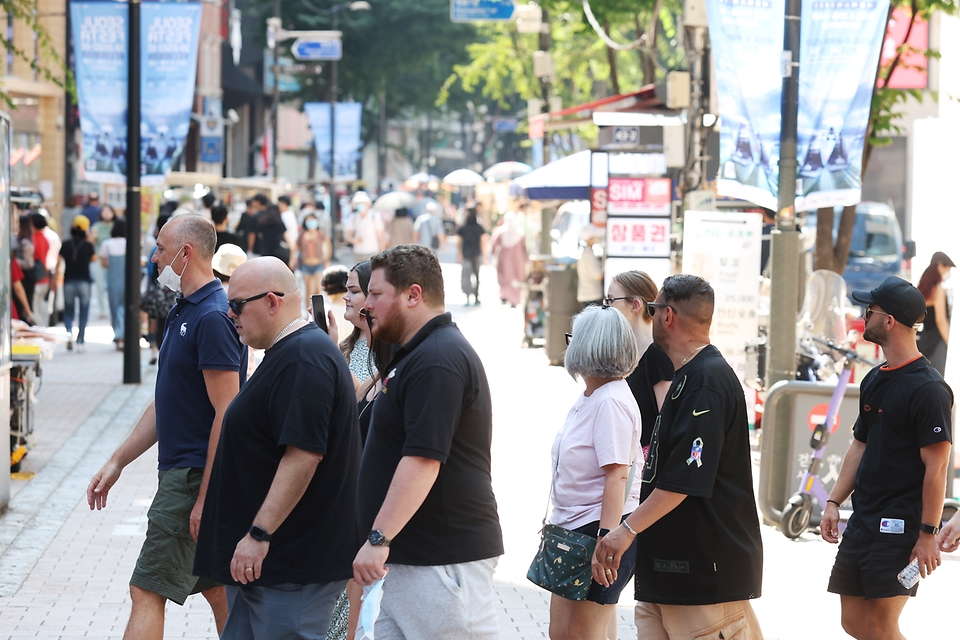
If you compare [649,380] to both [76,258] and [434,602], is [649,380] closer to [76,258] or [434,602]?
[434,602]

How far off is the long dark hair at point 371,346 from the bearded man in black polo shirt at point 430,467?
0.27 metres

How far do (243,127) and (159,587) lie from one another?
2320 inches

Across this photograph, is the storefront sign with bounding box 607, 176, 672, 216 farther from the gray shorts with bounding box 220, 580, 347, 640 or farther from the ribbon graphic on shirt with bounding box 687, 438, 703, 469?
the gray shorts with bounding box 220, 580, 347, 640

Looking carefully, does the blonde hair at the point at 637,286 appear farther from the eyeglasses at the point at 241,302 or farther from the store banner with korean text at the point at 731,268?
the store banner with korean text at the point at 731,268

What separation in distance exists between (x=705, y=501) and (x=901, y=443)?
1.00 meters

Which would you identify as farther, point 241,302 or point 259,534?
point 241,302

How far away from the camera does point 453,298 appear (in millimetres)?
28297

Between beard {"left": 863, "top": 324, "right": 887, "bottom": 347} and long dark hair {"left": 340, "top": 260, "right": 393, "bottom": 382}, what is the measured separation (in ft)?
5.84

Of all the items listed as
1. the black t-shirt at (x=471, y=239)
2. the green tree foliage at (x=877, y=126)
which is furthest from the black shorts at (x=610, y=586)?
the black t-shirt at (x=471, y=239)

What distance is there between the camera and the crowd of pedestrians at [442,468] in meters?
4.01

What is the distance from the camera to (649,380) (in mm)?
5246

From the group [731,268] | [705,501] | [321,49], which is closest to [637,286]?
[705,501]

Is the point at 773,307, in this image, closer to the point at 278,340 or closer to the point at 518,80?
the point at 278,340

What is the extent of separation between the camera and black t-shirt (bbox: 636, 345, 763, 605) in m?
4.29
